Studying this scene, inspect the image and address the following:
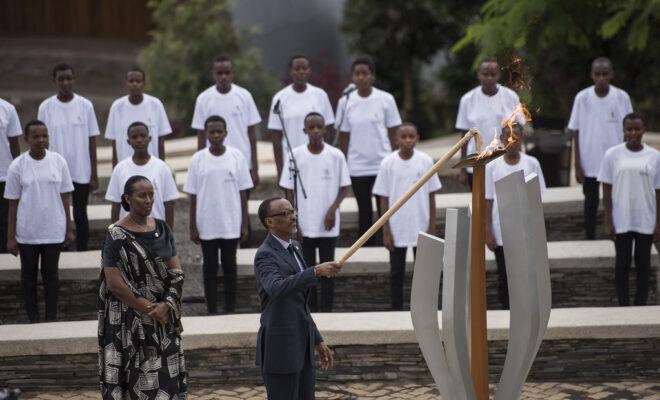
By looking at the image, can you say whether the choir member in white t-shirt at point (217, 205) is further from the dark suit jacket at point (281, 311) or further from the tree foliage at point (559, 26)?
the dark suit jacket at point (281, 311)

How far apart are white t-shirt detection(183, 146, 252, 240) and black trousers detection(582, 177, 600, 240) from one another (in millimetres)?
3357

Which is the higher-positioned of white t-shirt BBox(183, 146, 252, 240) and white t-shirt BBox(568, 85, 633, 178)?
white t-shirt BBox(568, 85, 633, 178)

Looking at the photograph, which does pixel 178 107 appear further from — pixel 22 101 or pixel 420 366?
pixel 420 366

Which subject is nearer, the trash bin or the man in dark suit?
the man in dark suit

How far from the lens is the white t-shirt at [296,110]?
10.8m

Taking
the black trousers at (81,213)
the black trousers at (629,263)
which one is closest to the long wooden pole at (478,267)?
the black trousers at (629,263)

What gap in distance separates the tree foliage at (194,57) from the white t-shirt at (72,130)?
242 inches

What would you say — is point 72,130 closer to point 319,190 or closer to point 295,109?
point 295,109

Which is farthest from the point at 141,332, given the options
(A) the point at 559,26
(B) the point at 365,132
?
(A) the point at 559,26

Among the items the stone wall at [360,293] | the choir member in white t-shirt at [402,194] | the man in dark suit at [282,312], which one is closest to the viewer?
the man in dark suit at [282,312]

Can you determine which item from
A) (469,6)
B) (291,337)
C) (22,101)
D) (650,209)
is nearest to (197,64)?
(22,101)

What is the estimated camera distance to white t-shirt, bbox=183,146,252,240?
9648mm

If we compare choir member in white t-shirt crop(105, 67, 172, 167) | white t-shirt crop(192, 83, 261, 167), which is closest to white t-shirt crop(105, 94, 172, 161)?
choir member in white t-shirt crop(105, 67, 172, 167)

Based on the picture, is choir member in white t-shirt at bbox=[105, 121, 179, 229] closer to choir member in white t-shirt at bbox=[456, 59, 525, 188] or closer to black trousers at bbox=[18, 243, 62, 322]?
black trousers at bbox=[18, 243, 62, 322]
